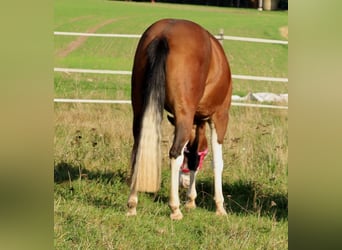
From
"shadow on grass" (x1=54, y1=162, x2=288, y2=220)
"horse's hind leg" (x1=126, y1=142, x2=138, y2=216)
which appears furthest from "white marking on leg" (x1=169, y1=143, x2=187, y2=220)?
"shadow on grass" (x1=54, y1=162, x2=288, y2=220)

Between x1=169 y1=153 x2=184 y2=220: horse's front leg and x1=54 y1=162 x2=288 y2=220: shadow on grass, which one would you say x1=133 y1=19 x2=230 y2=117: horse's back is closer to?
x1=169 y1=153 x2=184 y2=220: horse's front leg

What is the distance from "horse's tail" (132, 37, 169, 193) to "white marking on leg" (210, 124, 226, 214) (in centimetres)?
86

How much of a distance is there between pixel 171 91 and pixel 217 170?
968mm

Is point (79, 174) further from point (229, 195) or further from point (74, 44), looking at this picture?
point (74, 44)

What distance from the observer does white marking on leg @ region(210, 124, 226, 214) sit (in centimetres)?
436

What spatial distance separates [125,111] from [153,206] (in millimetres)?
4400

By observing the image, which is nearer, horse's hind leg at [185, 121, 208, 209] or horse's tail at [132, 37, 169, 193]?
horse's tail at [132, 37, 169, 193]

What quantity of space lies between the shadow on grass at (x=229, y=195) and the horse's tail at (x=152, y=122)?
1.81 feet

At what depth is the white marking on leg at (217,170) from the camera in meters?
4.36

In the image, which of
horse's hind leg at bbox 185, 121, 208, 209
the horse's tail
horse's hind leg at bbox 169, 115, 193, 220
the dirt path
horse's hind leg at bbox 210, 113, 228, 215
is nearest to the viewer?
the horse's tail

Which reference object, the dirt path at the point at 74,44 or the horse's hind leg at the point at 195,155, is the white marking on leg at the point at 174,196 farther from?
the dirt path at the point at 74,44

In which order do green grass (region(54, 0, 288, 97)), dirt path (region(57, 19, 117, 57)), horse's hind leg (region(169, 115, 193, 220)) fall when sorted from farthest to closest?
dirt path (region(57, 19, 117, 57)) < green grass (region(54, 0, 288, 97)) < horse's hind leg (region(169, 115, 193, 220))

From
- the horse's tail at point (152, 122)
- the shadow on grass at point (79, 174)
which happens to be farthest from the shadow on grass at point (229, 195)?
the horse's tail at point (152, 122)
